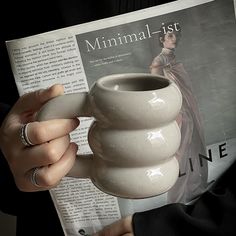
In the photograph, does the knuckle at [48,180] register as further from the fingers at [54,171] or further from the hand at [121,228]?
the hand at [121,228]

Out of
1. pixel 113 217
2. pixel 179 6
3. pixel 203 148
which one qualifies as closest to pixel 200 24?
pixel 179 6

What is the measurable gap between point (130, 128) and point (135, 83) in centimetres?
4

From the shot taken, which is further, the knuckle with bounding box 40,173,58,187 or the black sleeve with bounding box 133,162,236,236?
the black sleeve with bounding box 133,162,236,236

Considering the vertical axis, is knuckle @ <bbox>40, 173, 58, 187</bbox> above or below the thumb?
below

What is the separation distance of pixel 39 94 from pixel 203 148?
241 mm

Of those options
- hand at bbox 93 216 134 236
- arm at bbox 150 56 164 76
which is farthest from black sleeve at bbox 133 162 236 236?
arm at bbox 150 56 164 76

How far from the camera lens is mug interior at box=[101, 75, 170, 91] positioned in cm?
34

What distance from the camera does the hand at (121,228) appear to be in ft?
1.77

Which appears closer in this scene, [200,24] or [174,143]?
[174,143]

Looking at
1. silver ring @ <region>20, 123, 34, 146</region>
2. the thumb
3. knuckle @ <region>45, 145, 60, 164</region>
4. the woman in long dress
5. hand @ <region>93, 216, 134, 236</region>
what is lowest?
hand @ <region>93, 216, 134, 236</region>

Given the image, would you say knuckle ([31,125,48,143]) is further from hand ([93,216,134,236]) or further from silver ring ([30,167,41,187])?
hand ([93,216,134,236])

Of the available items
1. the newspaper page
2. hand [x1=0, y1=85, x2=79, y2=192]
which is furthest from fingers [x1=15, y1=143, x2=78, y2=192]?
the newspaper page

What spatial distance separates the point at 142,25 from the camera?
50cm

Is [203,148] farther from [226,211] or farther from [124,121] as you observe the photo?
[124,121]
